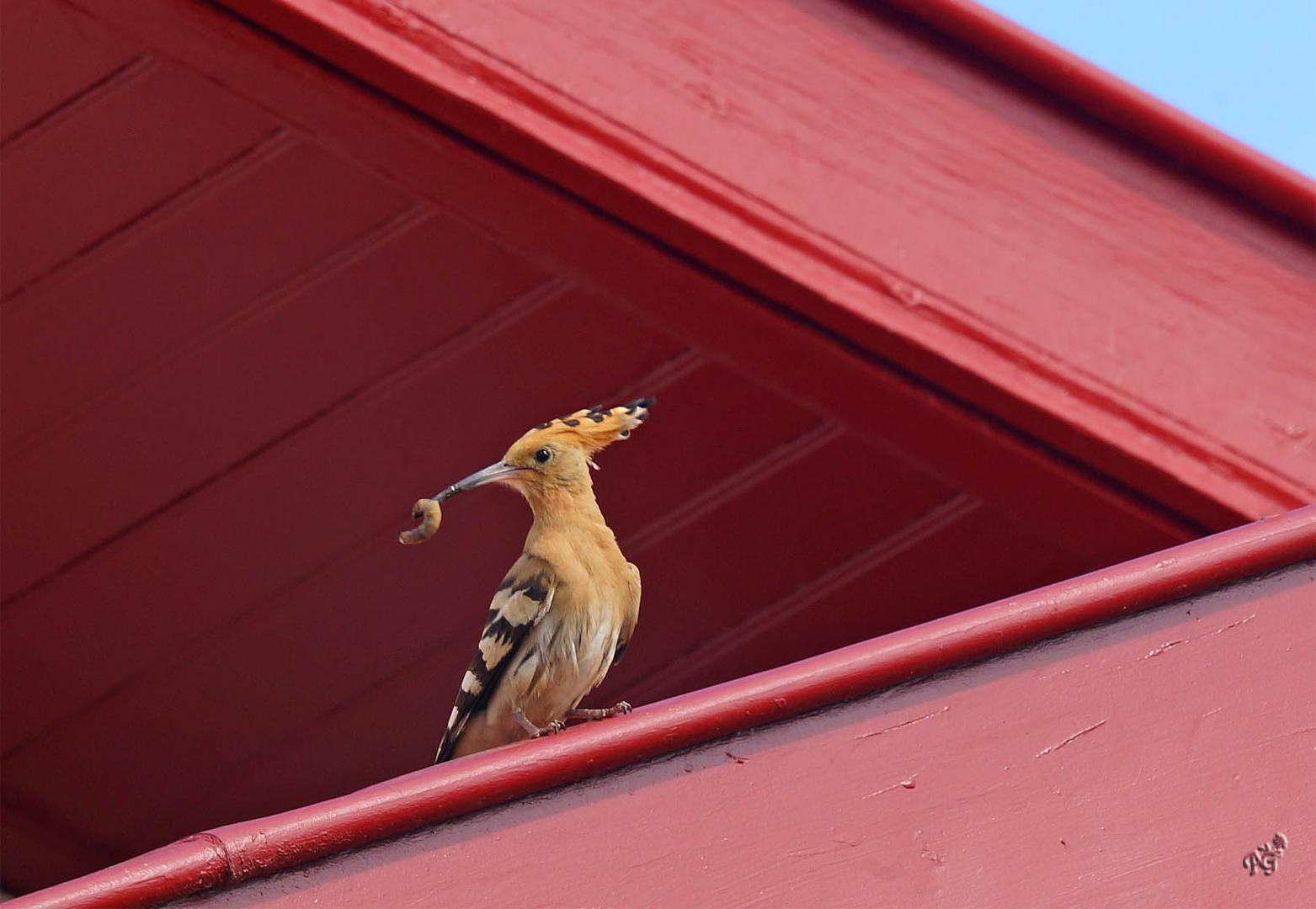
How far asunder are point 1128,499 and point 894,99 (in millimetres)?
492

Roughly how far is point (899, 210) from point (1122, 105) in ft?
0.85

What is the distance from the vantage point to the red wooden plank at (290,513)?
2.24m

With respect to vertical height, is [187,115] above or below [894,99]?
below

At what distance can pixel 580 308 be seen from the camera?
220cm

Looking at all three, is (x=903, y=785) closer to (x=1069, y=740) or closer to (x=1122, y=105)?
(x=1069, y=740)

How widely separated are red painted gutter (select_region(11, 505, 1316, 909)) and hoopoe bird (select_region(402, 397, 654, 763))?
55cm

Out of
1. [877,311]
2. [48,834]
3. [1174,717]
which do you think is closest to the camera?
[1174,717]

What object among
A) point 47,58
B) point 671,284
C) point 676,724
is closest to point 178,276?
point 47,58

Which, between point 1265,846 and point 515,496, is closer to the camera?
point 1265,846

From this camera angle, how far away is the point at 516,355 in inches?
88.0

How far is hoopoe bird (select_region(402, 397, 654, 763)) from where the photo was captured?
1.82m

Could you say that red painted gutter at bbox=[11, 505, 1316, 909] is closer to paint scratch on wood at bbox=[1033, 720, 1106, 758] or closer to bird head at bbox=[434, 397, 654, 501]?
paint scratch on wood at bbox=[1033, 720, 1106, 758]

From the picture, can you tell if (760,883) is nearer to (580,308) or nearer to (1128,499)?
(1128,499)

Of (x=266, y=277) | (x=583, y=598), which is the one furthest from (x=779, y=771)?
(x=266, y=277)
